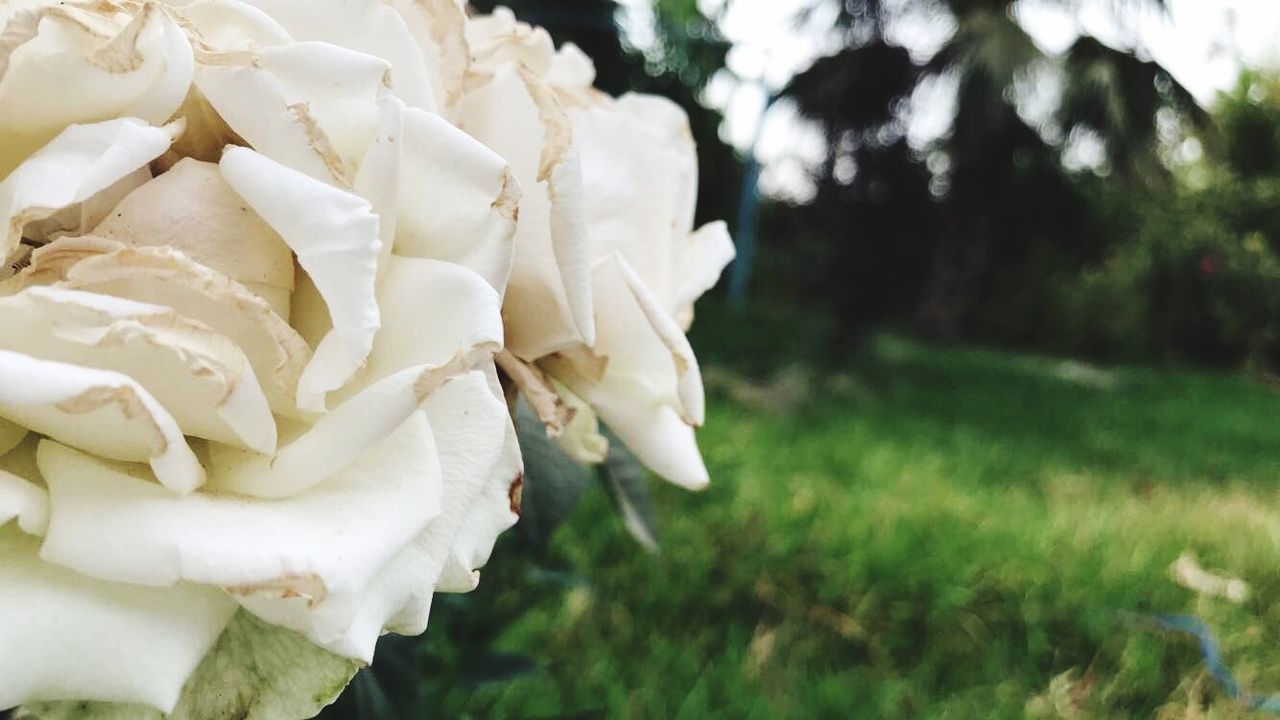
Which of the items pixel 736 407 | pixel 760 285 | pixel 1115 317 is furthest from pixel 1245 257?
pixel 736 407

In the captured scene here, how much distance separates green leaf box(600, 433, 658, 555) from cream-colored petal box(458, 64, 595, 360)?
0.79 feet

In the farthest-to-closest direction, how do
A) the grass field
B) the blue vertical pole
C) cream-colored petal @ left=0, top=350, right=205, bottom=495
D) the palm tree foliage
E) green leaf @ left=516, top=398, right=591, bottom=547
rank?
the blue vertical pole < the palm tree foliage < the grass field < green leaf @ left=516, top=398, right=591, bottom=547 < cream-colored petal @ left=0, top=350, right=205, bottom=495

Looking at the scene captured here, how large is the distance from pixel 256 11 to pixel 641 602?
3.32 ft

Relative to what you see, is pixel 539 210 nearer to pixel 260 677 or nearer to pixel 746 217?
pixel 260 677

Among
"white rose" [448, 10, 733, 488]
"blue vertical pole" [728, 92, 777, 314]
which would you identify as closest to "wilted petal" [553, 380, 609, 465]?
"white rose" [448, 10, 733, 488]

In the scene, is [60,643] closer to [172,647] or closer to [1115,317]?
[172,647]

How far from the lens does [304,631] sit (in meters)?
0.21

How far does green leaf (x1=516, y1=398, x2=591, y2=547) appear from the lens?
1.40ft

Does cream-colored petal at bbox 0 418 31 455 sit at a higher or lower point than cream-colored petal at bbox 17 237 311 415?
lower

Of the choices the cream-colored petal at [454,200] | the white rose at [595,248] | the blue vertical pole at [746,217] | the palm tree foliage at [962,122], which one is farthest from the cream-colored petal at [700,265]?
the palm tree foliage at [962,122]

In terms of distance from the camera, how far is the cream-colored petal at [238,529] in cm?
19

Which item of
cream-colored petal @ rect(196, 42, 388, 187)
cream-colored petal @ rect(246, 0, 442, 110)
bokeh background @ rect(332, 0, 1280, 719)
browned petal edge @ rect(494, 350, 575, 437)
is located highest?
cream-colored petal @ rect(246, 0, 442, 110)

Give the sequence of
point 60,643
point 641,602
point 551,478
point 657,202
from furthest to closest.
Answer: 1. point 641,602
2. point 551,478
3. point 657,202
4. point 60,643

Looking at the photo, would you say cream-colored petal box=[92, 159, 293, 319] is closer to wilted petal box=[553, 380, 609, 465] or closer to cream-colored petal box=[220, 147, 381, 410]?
cream-colored petal box=[220, 147, 381, 410]
